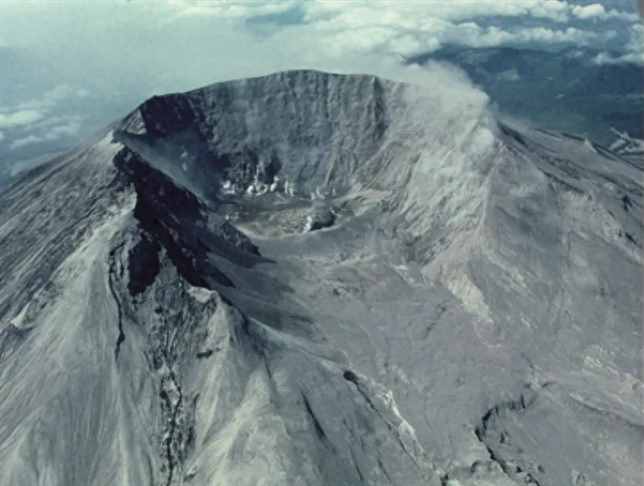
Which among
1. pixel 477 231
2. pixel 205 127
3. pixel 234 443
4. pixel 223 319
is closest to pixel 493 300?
pixel 477 231

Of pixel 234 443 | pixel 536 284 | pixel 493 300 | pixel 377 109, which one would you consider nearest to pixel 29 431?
pixel 234 443

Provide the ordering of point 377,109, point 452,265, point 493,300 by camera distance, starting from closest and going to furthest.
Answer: point 493,300 < point 452,265 < point 377,109

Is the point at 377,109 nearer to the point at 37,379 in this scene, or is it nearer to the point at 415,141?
the point at 415,141

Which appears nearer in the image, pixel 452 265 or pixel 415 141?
pixel 452 265

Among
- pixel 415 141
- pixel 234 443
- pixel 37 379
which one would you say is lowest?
pixel 415 141

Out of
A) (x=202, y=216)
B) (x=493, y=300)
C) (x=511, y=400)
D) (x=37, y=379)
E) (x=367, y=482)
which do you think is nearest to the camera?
(x=367, y=482)

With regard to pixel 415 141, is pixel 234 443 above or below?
above
